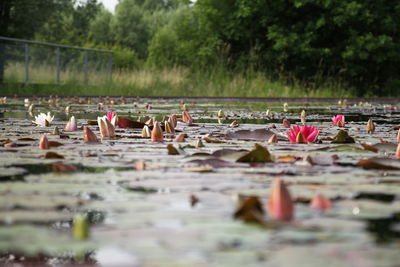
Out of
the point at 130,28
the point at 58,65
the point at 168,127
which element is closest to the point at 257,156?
the point at 168,127

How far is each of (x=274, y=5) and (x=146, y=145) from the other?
73.8 ft

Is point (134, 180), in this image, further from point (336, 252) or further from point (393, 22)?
point (393, 22)

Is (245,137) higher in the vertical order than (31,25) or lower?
lower

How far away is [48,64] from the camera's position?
1675 cm

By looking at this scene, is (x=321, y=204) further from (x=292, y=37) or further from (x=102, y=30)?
(x=102, y=30)

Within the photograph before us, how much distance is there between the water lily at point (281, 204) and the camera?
1.14 meters

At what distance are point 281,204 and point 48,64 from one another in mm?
16261

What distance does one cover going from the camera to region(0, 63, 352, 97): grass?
1583 cm

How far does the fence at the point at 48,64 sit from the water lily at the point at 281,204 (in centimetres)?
1446

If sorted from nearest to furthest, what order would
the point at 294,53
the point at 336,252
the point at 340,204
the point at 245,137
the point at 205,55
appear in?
the point at 336,252
the point at 340,204
the point at 245,137
the point at 294,53
the point at 205,55

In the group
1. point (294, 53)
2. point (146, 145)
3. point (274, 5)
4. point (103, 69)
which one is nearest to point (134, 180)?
point (146, 145)

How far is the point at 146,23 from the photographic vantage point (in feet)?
197

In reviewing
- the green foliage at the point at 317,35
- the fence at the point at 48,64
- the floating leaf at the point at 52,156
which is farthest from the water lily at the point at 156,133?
the green foliage at the point at 317,35

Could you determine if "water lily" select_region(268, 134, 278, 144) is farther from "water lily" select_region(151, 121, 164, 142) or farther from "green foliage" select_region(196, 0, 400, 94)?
"green foliage" select_region(196, 0, 400, 94)
